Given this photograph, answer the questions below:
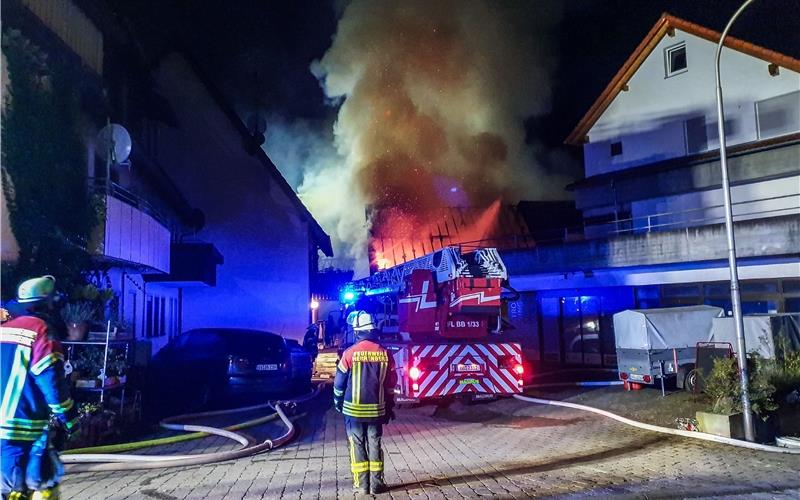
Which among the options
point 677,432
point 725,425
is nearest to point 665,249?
point 677,432

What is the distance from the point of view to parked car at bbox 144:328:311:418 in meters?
10.8

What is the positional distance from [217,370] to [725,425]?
27.5 ft

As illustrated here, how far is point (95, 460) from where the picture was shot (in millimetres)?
6383

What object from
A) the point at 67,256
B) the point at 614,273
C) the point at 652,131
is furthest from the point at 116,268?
the point at 652,131

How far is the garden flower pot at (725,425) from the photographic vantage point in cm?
754

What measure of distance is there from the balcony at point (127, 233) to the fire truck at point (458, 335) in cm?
507

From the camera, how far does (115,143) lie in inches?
408

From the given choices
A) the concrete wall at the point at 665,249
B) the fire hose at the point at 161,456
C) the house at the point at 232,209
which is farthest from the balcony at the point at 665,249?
the fire hose at the point at 161,456

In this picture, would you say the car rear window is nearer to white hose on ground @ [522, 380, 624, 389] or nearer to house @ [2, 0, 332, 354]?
house @ [2, 0, 332, 354]

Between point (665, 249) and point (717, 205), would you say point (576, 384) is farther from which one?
point (717, 205)

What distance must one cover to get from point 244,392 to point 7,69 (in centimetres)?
644

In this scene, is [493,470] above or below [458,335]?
below

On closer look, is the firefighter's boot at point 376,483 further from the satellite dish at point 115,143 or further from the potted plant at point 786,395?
the satellite dish at point 115,143

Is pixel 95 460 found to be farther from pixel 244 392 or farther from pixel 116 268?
pixel 116 268
